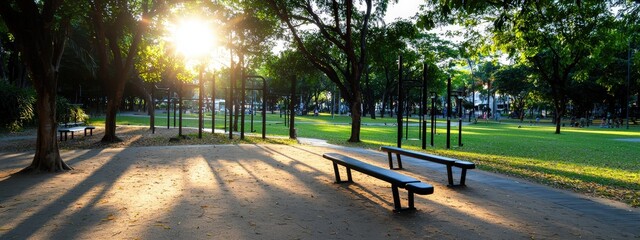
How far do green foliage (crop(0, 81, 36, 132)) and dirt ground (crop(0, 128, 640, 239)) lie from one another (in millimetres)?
12187

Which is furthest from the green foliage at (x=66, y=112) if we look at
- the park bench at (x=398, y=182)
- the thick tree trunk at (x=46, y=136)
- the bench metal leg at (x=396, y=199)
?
the bench metal leg at (x=396, y=199)

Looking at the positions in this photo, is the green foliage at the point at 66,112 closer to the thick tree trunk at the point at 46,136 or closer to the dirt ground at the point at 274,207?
the dirt ground at the point at 274,207

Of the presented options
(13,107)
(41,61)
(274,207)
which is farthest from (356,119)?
(13,107)

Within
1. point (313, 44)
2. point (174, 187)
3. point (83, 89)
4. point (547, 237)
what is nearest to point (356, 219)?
point (547, 237)

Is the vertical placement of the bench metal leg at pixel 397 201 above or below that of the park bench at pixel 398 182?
below

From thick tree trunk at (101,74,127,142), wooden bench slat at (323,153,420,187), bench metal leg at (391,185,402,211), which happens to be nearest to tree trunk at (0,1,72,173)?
wooden bench slat at (323,153,420,187)

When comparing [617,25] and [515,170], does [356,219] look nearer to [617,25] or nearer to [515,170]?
[515,170]

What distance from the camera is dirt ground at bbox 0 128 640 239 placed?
439 cm

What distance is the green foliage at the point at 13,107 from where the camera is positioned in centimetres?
1866

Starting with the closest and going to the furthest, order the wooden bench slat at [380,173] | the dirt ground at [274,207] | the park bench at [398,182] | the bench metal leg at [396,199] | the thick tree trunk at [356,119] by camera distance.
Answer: the dirt ground at [274,207] → the park bench at [398,182] → the wooden bench slat at [380,173] → the bench metal leg at [396,199] → the thick tree trunk at [356,119]

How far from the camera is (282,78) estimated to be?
20.2 meters

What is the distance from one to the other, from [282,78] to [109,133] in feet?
27.1

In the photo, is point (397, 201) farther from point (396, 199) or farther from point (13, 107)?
point (13, 107)

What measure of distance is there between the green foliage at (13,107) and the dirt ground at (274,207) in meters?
12.2
